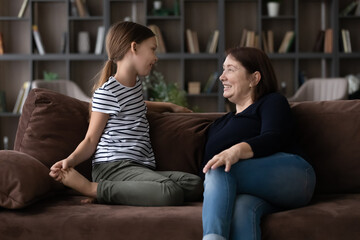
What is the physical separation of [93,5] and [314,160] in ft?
16.4

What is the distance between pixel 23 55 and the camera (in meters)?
6.31

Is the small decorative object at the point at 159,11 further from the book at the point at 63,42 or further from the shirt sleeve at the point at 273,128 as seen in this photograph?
the shirt sleeve at the point at 273,128

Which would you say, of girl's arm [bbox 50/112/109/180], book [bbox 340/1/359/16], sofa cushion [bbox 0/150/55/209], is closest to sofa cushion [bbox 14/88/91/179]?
girl's arm [bbox 50/112/109/180]

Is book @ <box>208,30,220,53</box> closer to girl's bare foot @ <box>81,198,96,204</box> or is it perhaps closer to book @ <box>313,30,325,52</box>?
book @ <box>313,30,325,52</box>

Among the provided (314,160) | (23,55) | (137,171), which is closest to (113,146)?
(137,171)

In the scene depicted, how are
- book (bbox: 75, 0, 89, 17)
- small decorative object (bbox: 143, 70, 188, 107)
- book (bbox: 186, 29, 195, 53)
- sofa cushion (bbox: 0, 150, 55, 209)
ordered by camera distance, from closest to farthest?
1. sofa cushion (bbox: 0, 150, 55, 209)
2. small decorative object (bbox: 143, 70, 188, 107)
3. book (bbox: 75, 0, 89, 17)
4. book (bbox: 186, 29, 195, 53)

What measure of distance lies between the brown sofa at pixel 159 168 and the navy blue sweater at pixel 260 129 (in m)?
0.16

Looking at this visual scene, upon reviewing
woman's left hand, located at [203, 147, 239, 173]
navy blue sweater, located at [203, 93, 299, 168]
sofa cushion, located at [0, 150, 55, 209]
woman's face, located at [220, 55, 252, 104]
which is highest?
woman's face, located at [220, 55, 252, 104]

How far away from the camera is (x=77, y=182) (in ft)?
6.44

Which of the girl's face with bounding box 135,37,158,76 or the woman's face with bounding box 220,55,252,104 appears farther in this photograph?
the girl's face with bounding box 135,37,158,76

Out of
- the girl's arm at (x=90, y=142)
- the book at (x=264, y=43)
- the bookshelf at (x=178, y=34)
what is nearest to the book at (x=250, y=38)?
the book at (x=264, y=43)

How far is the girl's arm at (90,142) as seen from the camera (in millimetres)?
1996

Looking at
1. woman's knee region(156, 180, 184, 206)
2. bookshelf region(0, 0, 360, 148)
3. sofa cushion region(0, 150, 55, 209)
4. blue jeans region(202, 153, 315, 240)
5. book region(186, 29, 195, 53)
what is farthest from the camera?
bookshelf region(0, 0, 360, 148)

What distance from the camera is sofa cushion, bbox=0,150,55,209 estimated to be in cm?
179
